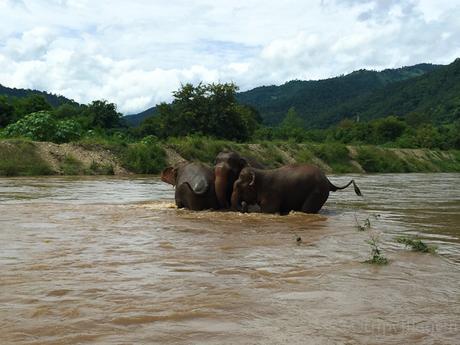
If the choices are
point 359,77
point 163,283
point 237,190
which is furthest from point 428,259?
point 359,77

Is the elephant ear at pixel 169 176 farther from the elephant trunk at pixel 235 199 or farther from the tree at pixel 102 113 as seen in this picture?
the tree at pixel 102 113

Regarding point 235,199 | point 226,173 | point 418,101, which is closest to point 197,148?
point 226,173

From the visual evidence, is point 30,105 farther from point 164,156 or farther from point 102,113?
point 164,156

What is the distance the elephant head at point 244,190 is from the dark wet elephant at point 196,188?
2.00 feet

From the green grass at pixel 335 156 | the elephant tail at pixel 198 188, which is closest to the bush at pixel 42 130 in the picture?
the green grass at pixel 335 156

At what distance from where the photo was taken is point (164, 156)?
115 ft

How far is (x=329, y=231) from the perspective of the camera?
9.72m

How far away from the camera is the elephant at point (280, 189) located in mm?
12148

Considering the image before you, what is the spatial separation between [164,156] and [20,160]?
8730mm

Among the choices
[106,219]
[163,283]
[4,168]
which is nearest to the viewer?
[163,283]

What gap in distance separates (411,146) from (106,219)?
59.0 metres

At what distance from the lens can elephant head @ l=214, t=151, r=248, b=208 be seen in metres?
12.3

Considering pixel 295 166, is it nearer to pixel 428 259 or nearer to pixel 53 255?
pixel 428 259

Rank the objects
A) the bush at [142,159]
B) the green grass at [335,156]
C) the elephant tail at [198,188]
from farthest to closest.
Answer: the green grass at [335,156] < the bush at [142,159] < the elephant tail at [198,188]
